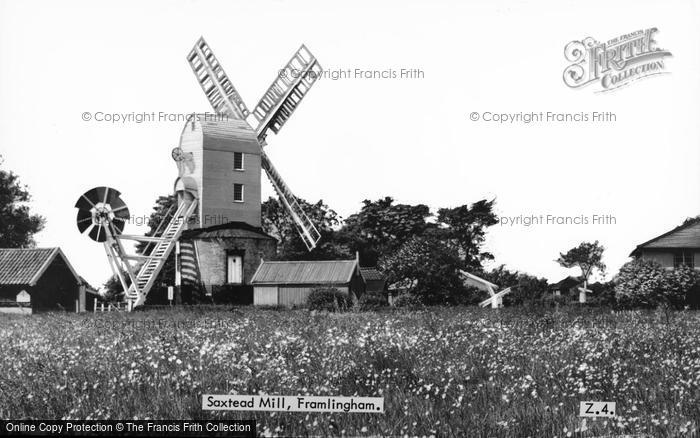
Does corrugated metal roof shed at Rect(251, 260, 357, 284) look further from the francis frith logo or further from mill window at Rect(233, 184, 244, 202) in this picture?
the francis frith logo

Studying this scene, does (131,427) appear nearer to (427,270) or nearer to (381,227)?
(381,227)

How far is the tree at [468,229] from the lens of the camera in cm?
1426

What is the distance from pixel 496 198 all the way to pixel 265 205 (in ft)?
43.6

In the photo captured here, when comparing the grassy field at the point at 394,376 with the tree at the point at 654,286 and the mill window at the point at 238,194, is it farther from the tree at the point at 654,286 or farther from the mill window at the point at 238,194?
the mill window at the point at 238,194

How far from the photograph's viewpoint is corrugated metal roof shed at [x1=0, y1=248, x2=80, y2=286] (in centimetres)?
1602

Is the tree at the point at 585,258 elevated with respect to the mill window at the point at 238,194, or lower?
lower

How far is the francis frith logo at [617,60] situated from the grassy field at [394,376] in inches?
157

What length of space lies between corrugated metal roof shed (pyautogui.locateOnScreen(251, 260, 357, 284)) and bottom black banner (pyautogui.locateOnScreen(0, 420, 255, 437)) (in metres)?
10.7

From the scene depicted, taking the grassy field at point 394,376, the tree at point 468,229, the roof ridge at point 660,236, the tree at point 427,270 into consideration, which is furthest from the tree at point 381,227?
the grassy field at point 394,376

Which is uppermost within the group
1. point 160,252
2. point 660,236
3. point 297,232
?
point 297,232

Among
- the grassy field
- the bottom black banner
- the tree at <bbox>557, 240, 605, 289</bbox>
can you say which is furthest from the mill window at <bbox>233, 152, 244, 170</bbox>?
the bottom black banner

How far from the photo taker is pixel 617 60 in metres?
11.9

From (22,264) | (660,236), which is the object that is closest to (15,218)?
(22,264)

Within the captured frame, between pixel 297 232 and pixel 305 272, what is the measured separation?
4.28ft
